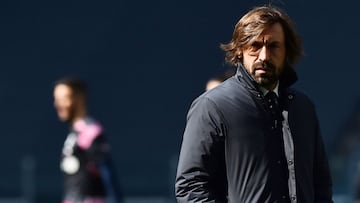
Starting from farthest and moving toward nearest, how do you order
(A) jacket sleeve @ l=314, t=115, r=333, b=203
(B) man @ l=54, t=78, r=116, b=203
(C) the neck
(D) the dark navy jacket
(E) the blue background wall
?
1. (E) the blue background wall
2. (C) the neck
3. (B) man @ l=54, t=78, r=116, b=203
4. (A) jacket sleeve @ l=314, t=115, r=333, b=203
5. (D) the dark navy jacket

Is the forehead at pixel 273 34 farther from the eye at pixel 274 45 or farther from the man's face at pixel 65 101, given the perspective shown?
the man's face at pixel 65 101

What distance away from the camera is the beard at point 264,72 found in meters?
3.76

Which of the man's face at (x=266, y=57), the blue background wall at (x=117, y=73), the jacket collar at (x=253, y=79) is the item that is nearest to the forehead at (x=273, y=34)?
the man's face at (x=266, y=57)

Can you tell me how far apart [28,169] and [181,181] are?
9334 mm

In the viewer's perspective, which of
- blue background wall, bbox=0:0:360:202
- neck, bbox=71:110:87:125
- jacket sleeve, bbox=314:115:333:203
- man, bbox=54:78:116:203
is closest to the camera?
jacket sleeve, bbox=314:115:333:203

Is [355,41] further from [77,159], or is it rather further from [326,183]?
[326,183]

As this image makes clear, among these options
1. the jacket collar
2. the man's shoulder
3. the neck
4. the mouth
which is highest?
the mouth

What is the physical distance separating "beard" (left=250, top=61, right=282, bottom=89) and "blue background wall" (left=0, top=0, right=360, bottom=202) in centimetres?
891

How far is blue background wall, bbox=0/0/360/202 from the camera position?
12.9 m

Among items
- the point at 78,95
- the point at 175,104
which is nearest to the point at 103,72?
the point at 175,104

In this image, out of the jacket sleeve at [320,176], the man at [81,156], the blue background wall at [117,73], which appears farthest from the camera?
the blue background wall at [117,73]

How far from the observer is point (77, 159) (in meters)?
7.32

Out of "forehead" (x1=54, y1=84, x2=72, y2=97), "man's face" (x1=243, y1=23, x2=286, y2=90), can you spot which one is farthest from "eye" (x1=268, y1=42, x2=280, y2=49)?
"forehead" (x1=54, y1=84, x2=72, y2=97)

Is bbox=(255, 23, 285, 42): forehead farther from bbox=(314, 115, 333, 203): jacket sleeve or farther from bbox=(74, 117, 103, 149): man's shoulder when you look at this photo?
bbox=(74, 117, 103, 149): man's shoulder
